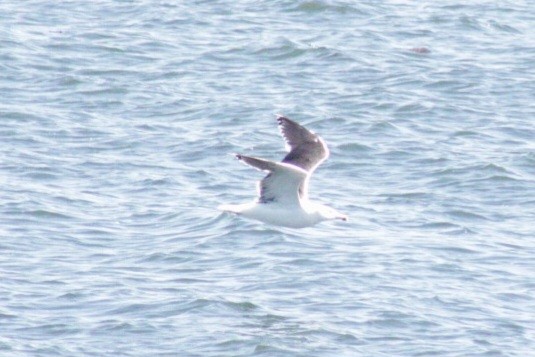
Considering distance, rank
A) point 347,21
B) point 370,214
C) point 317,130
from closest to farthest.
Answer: point 370,214
point 317,130
point 347,21

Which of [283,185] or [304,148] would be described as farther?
[304,148]

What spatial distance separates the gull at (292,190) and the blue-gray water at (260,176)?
102 cm

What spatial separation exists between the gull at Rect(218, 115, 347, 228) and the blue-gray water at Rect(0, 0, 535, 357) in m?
1.02

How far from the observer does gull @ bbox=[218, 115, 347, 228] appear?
13.0 metres

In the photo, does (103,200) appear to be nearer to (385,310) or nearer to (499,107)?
(385,310)

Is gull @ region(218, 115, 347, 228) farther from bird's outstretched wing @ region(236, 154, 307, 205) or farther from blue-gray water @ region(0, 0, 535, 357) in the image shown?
blue-gray water @ region(0, 0, 535, 357)

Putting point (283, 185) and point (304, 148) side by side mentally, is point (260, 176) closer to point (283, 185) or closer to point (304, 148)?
point (304, 148)

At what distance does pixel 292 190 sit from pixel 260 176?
520 centimetres

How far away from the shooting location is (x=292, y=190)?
1312 cm

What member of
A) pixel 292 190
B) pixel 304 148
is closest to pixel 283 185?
pixel 292 190

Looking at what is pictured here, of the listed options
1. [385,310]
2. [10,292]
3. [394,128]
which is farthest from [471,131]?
[10,292]

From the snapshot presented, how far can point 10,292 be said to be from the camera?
13992 millimetres

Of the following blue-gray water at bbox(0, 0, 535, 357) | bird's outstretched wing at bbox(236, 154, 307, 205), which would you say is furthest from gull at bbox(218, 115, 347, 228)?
blue-gray water at bbox(0, 0, 535, 357)

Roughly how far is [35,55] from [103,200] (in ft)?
24.7
